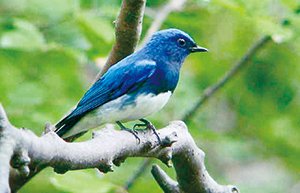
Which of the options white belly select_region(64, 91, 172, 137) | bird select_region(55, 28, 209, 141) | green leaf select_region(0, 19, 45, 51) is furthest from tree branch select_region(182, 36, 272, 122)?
green leaf select_region(0, 19, 45, 51)

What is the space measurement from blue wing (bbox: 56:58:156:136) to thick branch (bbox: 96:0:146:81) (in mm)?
115

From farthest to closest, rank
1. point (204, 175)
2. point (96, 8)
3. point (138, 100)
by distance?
point (96, 8) < point (138, 100) < point (204, 175)

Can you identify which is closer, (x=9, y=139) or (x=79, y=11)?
(x=9, y=139)

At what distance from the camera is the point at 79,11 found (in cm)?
454

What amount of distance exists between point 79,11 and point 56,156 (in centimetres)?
271

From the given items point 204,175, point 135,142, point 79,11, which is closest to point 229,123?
point 79,11

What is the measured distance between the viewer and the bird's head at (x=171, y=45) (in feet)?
13.8

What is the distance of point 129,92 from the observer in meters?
3.85

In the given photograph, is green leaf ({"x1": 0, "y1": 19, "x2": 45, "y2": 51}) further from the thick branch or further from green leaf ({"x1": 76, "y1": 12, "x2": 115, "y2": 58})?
the thick branch

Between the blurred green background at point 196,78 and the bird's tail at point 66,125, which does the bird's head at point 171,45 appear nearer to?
the blurred green background at point 196,78

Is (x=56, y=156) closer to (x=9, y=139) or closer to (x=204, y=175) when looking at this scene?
(x=9, y=139)

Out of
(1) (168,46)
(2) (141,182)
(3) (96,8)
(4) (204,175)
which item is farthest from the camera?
(2) (141,182)

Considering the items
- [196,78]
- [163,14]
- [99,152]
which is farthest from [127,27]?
[196,78]

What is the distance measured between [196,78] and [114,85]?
249 centimetres
